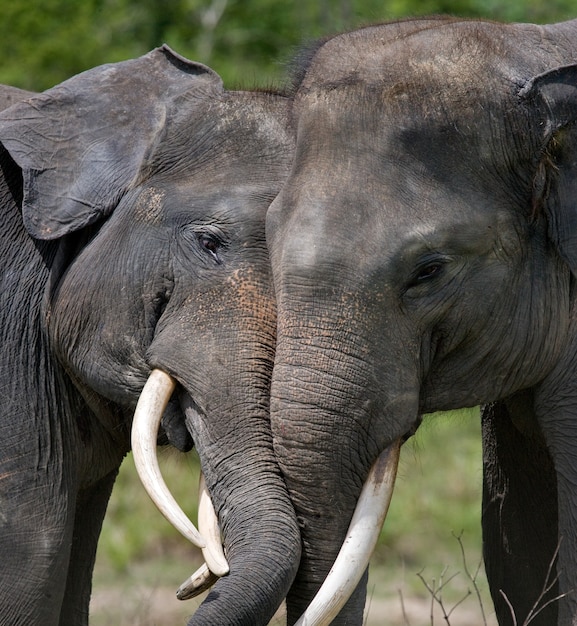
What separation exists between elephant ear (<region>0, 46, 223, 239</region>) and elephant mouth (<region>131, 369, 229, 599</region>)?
575mm

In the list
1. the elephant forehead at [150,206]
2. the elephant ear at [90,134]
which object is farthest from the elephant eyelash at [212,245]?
the elephant ear at [90,134]

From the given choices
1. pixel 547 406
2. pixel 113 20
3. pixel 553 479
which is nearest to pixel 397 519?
pixel 553 479

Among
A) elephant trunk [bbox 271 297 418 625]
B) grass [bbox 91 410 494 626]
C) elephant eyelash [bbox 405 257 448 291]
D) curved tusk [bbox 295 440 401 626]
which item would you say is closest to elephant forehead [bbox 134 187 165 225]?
elephant trunk [bbox 271 297 418 625]

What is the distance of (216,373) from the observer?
3.81 metres

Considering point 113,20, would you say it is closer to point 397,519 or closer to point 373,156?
point 397,519

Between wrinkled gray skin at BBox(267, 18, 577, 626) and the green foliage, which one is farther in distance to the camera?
the green foliage

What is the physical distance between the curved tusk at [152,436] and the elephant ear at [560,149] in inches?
40.7

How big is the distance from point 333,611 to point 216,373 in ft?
2.22

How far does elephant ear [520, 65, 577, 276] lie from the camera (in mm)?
3709

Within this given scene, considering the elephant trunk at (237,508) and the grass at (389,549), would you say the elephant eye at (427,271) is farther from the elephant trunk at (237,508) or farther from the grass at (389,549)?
the grass at (389,549)

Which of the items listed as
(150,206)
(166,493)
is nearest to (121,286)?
(150,206)

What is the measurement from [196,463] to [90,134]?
3454mm

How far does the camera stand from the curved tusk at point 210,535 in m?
3.56

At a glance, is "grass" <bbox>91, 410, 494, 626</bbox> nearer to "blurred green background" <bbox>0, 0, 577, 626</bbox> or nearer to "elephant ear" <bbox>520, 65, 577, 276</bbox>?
"blurred green background" <bbox>0, 0, 577, 626</bbox>
